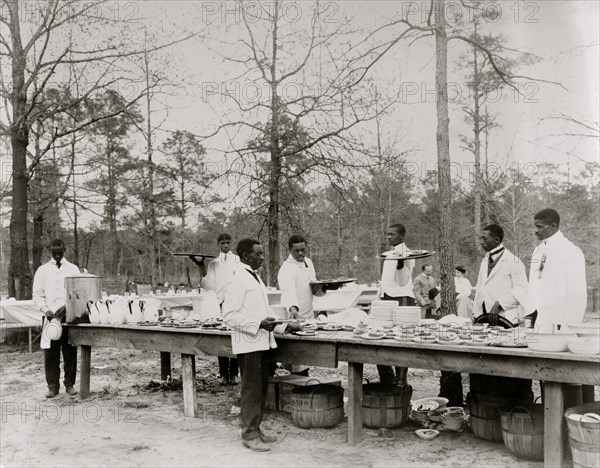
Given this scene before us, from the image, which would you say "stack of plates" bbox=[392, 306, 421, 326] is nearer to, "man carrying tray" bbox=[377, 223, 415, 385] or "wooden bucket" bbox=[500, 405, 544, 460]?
"man carrying tray" bbox=[377, 223, 415, 385]

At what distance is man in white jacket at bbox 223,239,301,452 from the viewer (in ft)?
17.2

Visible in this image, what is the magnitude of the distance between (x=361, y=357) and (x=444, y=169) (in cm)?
313

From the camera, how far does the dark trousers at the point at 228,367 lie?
26.4 feet

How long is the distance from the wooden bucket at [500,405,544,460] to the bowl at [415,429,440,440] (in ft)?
2.58

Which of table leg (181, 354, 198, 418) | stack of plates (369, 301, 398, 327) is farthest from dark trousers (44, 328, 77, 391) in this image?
stack of plates (369, 301, 398, 327)

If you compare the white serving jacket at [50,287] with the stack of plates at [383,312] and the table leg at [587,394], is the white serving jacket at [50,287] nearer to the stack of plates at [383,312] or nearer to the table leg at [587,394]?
the stack of plates at [383,312]

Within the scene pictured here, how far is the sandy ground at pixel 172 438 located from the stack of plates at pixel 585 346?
44.2 inches

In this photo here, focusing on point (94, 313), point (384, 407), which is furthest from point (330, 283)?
point (94, 313)

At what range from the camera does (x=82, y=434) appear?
586 cm

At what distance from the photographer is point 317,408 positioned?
5.75m

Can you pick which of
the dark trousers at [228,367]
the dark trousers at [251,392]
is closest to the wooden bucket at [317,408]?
the dark trousers at [251,392]

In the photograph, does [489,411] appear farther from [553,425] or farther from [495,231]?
[495,231]

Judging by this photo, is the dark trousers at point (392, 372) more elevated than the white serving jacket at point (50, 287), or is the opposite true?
the white serving jacket at point (50, 287)

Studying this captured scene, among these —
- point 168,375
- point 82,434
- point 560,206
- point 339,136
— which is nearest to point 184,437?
point 82,434
